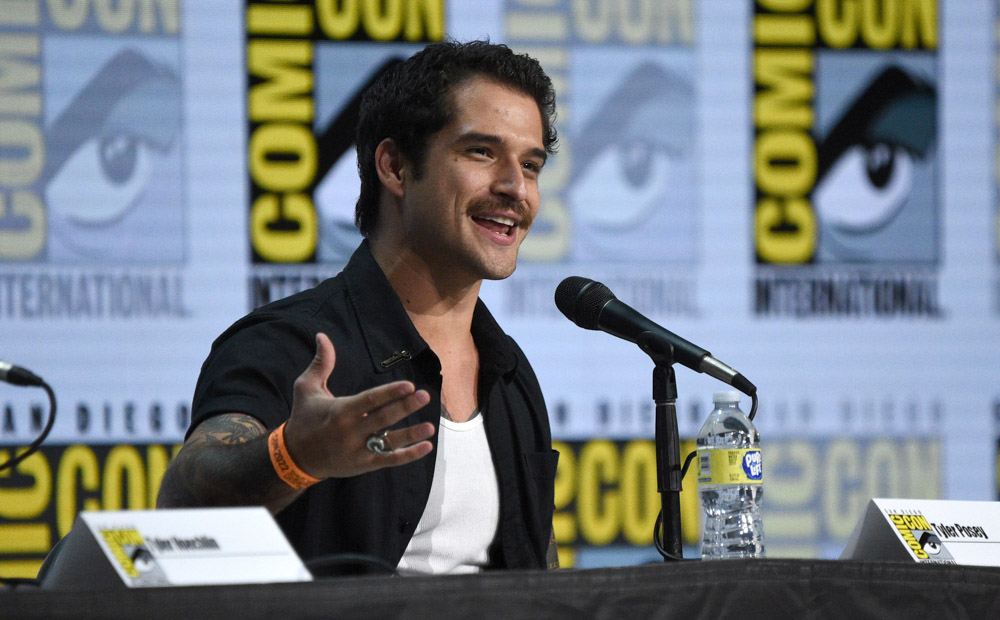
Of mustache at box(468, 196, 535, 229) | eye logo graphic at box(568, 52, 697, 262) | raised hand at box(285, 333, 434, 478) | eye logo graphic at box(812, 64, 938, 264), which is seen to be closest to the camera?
raised hand at box(285, 333, 434, 478)

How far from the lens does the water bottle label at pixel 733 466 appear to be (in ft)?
5.16

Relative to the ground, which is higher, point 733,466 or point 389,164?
point 389,164

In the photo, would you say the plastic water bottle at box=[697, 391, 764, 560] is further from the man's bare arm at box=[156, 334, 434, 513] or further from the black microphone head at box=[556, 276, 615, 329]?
the man's bare arm at box=[156, 334, 434, 513]

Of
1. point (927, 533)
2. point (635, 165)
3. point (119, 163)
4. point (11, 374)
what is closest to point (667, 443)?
point (927, 533)

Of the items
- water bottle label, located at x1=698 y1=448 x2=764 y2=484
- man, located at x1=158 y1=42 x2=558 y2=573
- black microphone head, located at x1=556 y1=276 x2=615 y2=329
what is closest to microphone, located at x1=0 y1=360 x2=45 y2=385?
man, located at x1=158 y1=42 x2=558 y2=573

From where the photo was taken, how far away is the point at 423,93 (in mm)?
2133

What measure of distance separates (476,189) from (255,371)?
56cm

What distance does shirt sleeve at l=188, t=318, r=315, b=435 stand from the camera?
169 centimetres

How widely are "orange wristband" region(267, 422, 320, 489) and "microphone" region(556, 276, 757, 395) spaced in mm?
504

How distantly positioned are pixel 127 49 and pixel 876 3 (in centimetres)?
219

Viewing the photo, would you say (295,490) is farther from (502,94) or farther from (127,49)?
(127,49)

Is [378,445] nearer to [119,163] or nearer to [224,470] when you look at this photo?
[224,470]

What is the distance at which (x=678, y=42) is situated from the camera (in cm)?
338

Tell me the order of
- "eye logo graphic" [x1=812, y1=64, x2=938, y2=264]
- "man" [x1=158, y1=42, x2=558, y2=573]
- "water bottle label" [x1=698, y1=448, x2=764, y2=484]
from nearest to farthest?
1. "water bottle label" [x1=698, y1=448, x2=764, y2=484]
2. "man" [x1=158, y1=42, x2=558, y2=573]
3. "eye logo graphic" [x1=812, y1=64, x2=938, y2=264]
